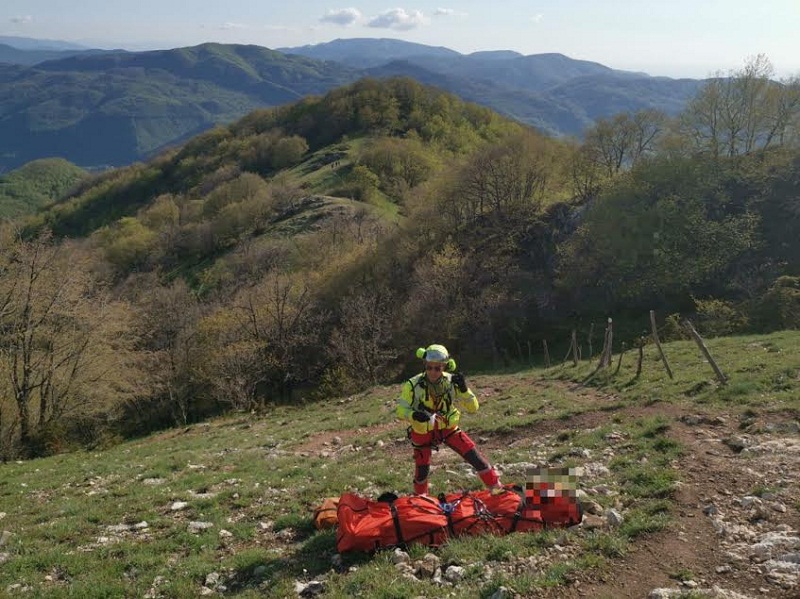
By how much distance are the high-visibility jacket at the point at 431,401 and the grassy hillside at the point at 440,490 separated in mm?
2190

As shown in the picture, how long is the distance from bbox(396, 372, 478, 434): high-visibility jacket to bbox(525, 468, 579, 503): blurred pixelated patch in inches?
67.0

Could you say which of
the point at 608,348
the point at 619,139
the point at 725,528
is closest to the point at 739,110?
the point at 619,139

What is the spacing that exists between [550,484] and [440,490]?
326cm

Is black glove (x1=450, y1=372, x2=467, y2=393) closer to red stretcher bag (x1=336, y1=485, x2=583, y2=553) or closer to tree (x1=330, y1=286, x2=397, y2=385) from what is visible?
red stretcher bag (x1=336, y1=485, x2=583, y2=553)

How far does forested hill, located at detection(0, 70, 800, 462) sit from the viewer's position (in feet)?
106

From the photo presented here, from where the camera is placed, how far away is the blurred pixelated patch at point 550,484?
873 cm

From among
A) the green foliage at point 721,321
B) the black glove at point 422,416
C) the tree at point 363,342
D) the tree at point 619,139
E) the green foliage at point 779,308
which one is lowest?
the tree at point 363,342

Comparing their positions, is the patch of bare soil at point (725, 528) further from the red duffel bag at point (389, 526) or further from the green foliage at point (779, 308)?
the green foliage at point (779, 308)

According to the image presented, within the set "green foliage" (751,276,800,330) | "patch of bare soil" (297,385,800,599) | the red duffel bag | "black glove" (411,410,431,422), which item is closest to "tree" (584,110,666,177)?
"green foliage" (751,276,800,330)

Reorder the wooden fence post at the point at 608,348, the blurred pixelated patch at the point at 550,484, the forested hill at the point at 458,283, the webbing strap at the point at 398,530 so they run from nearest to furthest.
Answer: the webbing strap at the point at 398,530, the blurred pixelated patch at the point at 550,484, the wooden fence post at the point at 608,348, the forested hill at the point at 458,283

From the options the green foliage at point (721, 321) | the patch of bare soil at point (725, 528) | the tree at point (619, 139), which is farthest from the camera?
the tree at point (619, 139)

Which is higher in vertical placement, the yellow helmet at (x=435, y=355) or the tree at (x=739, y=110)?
the tree at (x=739, y=110)

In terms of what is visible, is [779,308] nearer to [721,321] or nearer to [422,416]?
[721,321]

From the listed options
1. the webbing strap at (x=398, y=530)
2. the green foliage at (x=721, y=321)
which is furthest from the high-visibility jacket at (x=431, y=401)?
the green foliage at (x=721, y=321)
